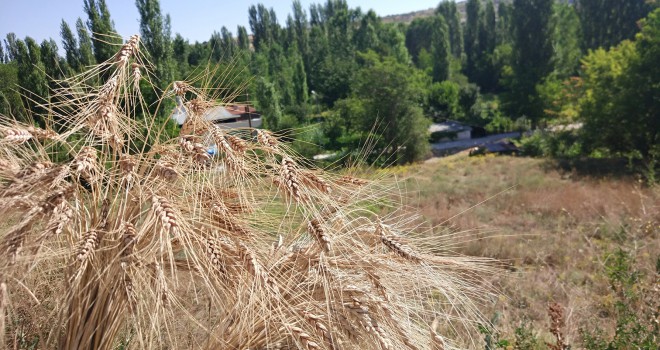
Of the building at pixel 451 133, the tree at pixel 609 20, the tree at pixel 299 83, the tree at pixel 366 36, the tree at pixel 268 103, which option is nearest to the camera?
the tree at pixel 268 103

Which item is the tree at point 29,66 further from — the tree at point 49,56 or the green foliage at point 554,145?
the green foliage at point 554,145

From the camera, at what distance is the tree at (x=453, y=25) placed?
5469cm

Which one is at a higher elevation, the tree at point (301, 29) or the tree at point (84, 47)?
the tree at point (301, 29)

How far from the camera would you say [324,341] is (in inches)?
56.5

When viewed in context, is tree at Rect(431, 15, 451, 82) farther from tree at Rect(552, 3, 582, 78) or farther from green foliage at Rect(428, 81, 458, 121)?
tree at Rect(552, 3, 582, 78)

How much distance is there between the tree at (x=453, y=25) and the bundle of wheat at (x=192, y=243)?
183ft

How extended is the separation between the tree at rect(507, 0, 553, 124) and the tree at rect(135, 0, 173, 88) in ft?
105

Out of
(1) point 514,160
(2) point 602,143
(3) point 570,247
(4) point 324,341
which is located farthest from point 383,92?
(4) point 324,341

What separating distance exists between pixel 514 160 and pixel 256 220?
823 inches

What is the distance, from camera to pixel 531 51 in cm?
3183

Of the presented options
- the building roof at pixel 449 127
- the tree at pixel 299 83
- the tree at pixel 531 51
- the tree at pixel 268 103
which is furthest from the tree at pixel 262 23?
the tree at pixel 268 103

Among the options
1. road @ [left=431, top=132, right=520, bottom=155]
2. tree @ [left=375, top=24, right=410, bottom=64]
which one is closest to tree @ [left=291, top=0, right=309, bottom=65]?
tree @ [left=375, top=24, right=410, bottom=64]

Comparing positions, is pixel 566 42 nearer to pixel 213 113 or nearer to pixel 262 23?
pixel 262 23

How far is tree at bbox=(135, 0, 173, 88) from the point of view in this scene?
2.67 metres
